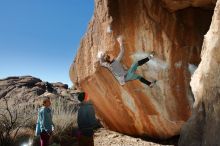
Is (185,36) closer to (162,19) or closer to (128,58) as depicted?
(162,19)

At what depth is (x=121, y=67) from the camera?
981 centimetres

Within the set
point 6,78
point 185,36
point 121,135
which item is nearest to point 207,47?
point 185,36

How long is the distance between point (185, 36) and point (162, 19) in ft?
2.20

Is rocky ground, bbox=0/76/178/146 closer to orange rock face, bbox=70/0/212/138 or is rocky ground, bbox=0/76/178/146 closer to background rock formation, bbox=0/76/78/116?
background rock formation, bbox=0/76/78/116

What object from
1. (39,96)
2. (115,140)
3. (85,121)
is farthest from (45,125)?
(39,96)

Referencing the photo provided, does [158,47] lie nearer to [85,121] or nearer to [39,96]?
[85,121]

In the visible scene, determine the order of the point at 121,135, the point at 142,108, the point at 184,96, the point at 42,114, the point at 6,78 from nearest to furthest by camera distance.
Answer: the point at 42,114 → the point at 184,96 → the point at 142,108 → the point at 121,135 → the point at 6,78

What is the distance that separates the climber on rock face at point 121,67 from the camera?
9617mm

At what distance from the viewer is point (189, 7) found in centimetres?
969

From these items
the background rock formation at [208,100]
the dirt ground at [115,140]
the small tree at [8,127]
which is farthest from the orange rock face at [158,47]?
the background rock formation at [208,100]

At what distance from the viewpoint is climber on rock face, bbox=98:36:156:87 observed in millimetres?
9617

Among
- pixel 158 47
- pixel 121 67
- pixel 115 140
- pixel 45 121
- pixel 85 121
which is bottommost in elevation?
pixel 115 140

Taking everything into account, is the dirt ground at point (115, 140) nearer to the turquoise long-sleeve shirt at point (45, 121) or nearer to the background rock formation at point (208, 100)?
the turquoise long-sleeve shirt at point (45, 121)

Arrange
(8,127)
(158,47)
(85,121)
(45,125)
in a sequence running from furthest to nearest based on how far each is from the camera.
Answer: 1. (8,127)
2. (158,47)
3. (45,125)
4. (85,121)
